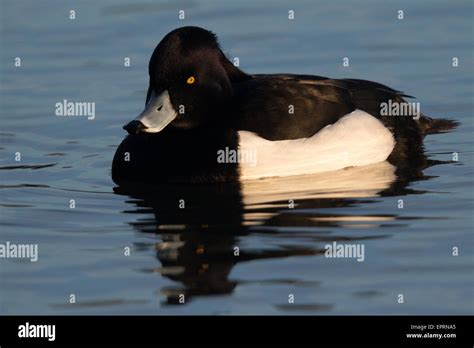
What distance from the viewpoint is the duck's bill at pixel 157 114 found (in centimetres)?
1098

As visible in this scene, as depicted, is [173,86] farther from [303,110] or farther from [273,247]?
[273,247]

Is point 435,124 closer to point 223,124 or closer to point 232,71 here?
point 232,71

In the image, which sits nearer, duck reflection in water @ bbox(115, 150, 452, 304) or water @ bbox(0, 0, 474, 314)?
water @ bbox(0, 0, 474, 314)

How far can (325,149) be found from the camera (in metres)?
11.3

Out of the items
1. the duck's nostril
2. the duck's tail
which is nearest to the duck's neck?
the duck's nostril

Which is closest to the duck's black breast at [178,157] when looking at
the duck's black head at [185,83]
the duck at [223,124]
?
the duck at [223,124]

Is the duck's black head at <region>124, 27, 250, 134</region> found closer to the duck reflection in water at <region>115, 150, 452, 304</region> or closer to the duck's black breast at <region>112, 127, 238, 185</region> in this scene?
the duck's black breast at <region>112, 127, 238, 185</region>

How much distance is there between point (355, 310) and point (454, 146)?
14.2 feet

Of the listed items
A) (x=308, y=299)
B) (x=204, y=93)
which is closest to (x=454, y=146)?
(x=204, y=93)

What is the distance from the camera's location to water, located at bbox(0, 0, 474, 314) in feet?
28.2

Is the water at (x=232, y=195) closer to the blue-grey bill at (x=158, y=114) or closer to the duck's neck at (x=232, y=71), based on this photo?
the blue-grey bill at (x=158, y=114)

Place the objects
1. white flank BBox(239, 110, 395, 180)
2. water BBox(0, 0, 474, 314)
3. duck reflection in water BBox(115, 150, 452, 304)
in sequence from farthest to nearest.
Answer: white flank BBox(239, 110, 395, 180)
duck reflection in water BBox(115, 150, 452, 304)
water BBox(0, 0, 474, 314)

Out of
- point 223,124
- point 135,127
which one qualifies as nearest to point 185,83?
point 223,124

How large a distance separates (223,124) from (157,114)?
1.73ft
